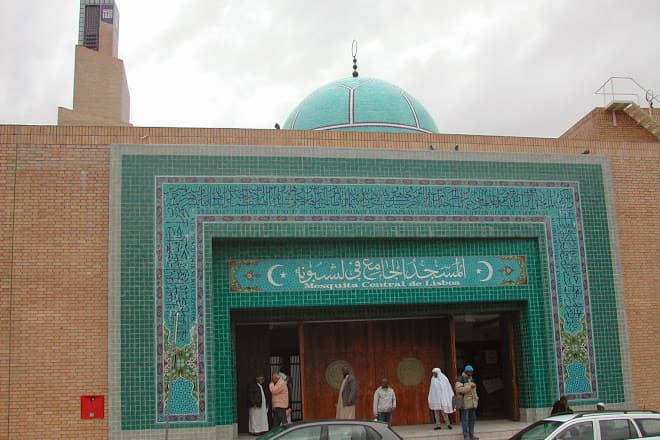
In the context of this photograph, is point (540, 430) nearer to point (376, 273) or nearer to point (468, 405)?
point (468, 405)

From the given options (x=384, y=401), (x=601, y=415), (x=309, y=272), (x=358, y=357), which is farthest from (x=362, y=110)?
(x=601, y=415)

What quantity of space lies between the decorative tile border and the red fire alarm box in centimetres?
104

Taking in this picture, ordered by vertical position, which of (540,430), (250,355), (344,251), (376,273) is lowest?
(540,430)

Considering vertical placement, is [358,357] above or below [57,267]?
below

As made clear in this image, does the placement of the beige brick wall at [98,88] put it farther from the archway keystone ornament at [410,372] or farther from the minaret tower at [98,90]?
the archway keystone ornament at [410,372]

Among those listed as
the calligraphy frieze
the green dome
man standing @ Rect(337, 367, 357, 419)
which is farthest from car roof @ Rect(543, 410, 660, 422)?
the green dome

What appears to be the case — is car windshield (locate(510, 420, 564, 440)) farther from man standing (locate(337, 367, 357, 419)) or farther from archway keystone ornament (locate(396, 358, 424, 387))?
archway keystone ornament (locate(396, 358, 424, 387))

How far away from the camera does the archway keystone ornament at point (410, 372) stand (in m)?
17.5

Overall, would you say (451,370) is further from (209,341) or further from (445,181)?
(209,341)

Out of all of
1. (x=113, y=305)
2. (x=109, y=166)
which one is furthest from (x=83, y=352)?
(x=109, y=166)

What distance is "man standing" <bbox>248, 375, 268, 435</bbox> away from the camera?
15966 millimetres

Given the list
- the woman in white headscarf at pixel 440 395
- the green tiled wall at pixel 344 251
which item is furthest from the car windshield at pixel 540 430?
the green tiled wall at pixel 344 251

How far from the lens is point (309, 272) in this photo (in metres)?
16.0

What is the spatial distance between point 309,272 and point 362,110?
6150 millimetres
